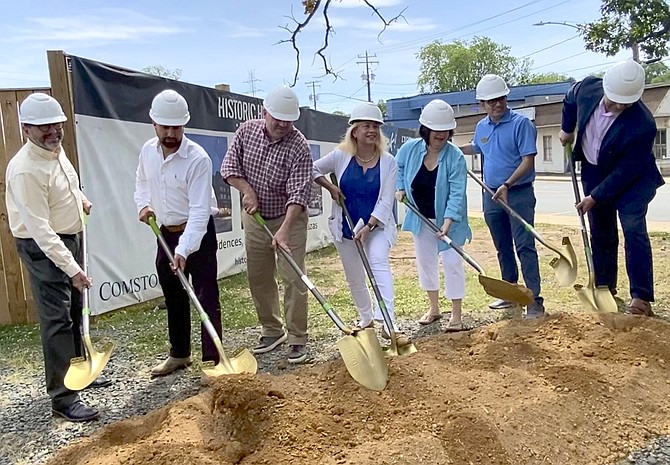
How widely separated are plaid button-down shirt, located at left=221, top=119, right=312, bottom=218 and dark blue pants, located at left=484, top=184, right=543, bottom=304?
72.0 inches

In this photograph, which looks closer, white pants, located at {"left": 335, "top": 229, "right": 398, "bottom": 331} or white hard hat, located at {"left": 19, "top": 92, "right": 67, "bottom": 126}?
white hard hat, located at {"left": 19, "top": 92, "right": 67, "bottom": 126}

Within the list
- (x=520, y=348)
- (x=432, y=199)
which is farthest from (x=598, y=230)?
(x=520, y=348)

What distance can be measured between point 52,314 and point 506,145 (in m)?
3.50

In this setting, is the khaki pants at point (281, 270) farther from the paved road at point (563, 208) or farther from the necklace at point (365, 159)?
the paved road at point (563, 208)

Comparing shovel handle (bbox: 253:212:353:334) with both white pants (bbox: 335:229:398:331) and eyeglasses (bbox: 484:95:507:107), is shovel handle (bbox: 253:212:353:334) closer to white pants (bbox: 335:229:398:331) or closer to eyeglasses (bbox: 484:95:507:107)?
white pants (bbox: 335:229:398:331)

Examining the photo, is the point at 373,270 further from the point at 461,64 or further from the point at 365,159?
the point at 461,64

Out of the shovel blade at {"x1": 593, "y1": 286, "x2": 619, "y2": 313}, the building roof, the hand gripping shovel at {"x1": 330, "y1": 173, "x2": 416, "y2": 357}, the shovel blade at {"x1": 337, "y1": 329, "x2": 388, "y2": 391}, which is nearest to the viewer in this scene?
the shovel blade at {"x1": 337, "y1": 329, "x2": 388, "y2": 391}

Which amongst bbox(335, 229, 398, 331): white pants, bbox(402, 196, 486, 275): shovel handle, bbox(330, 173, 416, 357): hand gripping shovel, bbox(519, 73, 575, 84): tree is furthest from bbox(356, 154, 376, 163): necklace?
bbox(519, 73, 575, 84): tree

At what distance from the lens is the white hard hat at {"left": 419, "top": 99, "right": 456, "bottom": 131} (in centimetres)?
476

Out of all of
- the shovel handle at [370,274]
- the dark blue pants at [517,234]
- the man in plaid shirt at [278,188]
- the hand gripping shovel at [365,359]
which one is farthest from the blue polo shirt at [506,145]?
the hand gripping shovel at [365,359]

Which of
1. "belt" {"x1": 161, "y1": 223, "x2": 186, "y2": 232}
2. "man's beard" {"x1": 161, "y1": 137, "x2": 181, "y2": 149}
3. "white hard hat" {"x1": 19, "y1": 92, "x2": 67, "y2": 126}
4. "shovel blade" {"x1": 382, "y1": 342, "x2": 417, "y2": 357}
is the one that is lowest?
"shovel blade" {"x1": 382, "y1": 342, "x2": 417, "y2": 357}

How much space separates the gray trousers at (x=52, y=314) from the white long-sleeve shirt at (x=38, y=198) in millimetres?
104

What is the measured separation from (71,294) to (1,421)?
789 mm

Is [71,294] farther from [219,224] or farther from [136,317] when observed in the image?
[219,224]
